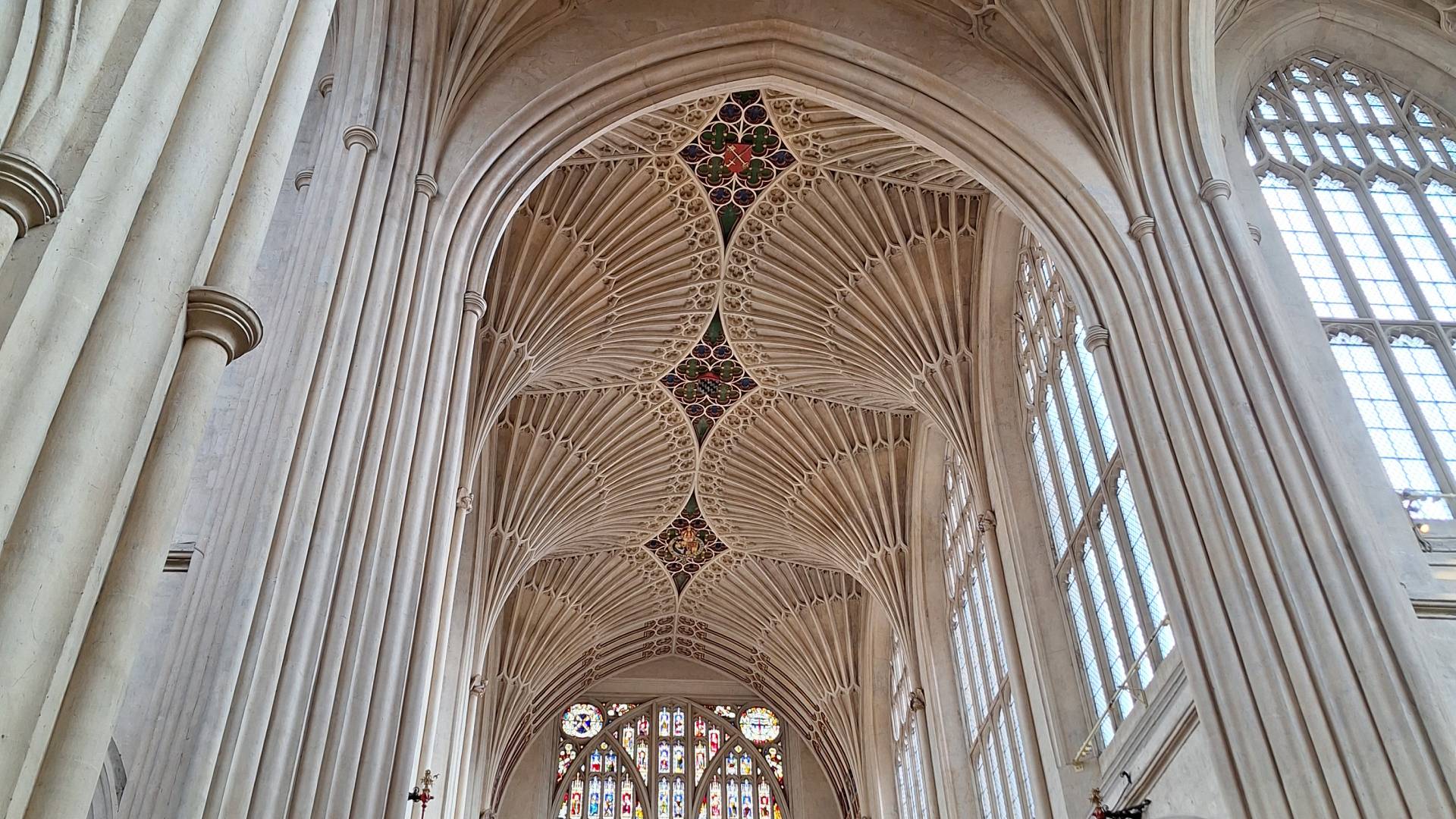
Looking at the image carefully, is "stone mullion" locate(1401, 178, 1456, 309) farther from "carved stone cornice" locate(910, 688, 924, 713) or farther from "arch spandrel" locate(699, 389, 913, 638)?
"carved stone cornice" locate(910, 688, 924, 713)

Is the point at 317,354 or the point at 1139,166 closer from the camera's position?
the point at 317,354

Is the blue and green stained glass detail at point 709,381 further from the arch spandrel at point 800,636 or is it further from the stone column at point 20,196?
the stone column at point 20,196

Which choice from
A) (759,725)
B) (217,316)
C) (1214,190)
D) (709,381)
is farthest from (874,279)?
(217,316)

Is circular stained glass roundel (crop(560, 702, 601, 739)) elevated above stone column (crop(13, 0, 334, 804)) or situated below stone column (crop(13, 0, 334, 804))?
above

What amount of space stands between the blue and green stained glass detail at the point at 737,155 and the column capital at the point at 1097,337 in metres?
5.20

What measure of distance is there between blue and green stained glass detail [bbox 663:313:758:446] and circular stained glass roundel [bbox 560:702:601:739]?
852 centimetres

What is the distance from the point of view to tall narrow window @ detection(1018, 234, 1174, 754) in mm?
11867

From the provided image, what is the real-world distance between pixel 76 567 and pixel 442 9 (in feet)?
28.9

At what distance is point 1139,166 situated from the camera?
1149cm

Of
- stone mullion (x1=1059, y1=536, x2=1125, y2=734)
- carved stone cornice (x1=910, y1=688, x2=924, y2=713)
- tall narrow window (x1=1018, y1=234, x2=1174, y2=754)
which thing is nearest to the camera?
tall narrow window (x1=1018, y1=234, x2=1174, y2=754)

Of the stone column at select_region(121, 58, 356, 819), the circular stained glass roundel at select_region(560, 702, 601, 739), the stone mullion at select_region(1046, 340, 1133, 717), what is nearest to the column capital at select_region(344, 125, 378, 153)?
the stone column at select_region(121, 58, 356, 819)

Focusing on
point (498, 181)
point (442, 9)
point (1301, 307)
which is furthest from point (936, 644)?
point (442, 9)

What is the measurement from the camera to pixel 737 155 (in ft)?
50.0

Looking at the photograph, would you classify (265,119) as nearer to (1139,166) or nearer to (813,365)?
(1139,166)
